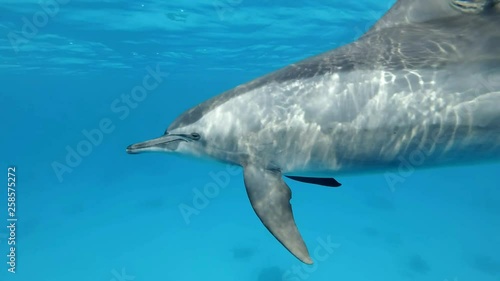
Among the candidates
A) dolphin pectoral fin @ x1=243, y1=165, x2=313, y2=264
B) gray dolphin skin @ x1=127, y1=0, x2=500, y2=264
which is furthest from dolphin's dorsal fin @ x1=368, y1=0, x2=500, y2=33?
dolphin pectoral fin @ x1=243, y1=165, x2=313, y2=264

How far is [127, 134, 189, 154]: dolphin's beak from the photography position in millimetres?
5133

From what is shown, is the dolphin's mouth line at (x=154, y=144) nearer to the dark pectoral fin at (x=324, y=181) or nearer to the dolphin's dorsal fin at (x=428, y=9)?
the dark pectoral fin at (x=324, y=181)

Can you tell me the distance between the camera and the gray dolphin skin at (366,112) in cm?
432

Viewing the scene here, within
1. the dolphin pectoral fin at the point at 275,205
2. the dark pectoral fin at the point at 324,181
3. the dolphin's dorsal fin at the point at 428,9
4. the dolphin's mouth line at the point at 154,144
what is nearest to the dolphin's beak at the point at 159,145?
the dolphin's mouth line at the point at 154,144

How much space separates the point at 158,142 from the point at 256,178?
134 centimetres

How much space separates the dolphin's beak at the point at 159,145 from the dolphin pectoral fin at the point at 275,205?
38.8 inches

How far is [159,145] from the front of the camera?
5.16 metres

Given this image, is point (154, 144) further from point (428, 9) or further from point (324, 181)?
point (428, 9)

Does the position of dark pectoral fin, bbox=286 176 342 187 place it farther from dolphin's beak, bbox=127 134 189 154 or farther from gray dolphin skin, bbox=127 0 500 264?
dolphin's beak, bbox=127 134 189 154

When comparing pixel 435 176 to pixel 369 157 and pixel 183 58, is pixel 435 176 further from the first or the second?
pixel 369 157

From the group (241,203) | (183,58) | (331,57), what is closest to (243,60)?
(183,58)

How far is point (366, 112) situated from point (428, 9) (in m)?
1.76

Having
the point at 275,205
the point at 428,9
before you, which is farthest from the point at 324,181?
the point at 428,9

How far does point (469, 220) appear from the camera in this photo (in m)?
27.2
